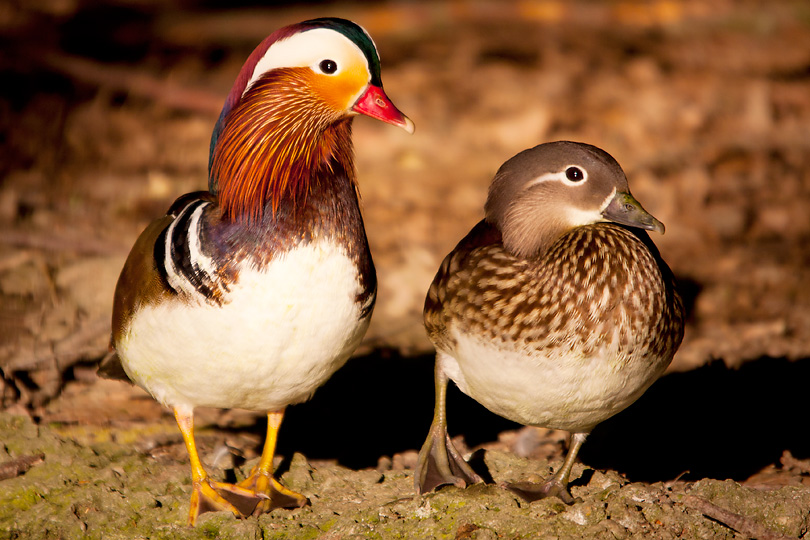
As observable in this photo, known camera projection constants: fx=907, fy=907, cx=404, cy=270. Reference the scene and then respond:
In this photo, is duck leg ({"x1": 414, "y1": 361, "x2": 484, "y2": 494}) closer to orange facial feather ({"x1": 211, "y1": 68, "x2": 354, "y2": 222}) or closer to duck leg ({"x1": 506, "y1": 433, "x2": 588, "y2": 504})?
duck leg ({"x1": 506, "y1": 433, "x2": 588, "y2": 504})

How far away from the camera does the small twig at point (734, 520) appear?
8.71 ft

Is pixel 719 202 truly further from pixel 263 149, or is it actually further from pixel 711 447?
pixel 263 149

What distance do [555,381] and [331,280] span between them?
0.73 m

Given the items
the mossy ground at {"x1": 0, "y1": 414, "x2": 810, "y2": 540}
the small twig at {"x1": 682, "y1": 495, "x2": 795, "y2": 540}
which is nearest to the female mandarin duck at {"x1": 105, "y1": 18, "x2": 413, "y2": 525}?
the mossy ground at {"x1": 0, "y1": 414, "x2": 810, "y2": 540}

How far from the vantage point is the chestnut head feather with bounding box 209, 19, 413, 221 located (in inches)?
105

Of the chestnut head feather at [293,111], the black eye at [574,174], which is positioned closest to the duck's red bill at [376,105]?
the chestnut head feather at [293,111]

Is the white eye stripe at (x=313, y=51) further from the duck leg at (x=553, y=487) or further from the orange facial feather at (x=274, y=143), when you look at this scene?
the duck leg at (x=553, y=487)

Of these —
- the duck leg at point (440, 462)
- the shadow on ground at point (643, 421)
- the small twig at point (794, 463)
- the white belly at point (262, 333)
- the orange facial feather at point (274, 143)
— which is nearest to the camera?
the white belly at point (262, 333)

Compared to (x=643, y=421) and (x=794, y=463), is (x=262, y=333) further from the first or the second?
(x=794, y=463)

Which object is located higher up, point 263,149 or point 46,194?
point 263,149

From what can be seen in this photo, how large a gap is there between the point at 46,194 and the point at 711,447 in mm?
4150

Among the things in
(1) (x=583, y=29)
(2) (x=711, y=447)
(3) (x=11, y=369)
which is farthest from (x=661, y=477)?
(1) (x=583, y=29)

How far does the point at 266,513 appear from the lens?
9.64 feet

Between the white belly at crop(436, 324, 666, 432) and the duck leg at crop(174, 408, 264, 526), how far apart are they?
838 mm
